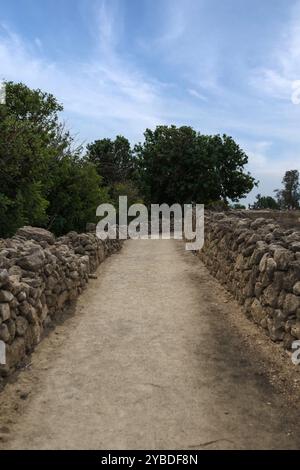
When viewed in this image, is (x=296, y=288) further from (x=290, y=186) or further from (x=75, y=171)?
(x=290, y=186)

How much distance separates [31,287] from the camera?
7.10 metres

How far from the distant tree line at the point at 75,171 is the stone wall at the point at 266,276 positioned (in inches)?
212

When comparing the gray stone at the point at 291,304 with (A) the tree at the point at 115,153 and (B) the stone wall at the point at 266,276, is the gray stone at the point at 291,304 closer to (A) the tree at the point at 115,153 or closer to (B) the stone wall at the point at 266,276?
(B) the stone wall at the point at 266,276

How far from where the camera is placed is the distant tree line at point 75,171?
11.5 m

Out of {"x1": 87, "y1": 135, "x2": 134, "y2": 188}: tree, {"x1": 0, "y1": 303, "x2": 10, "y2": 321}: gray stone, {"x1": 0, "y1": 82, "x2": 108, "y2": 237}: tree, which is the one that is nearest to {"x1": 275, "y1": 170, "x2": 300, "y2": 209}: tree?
{"x1": 87, "y1": 135, "x2": 134, "y2": 188}: tree

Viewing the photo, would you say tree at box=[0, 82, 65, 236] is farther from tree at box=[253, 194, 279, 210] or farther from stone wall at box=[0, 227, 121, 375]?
tree at box=[253, 194, 279, 210]

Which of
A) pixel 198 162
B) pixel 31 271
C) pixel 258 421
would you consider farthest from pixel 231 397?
pixel 198 162

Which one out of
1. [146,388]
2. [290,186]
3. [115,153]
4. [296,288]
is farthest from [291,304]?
[290,186]

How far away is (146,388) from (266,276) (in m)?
3.00

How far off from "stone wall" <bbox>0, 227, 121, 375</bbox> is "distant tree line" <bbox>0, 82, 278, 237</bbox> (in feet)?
5.17

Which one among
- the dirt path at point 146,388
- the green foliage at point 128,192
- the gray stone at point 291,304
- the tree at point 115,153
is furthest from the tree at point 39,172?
the tree at point 115,153

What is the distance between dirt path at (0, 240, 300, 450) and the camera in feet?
15.3
